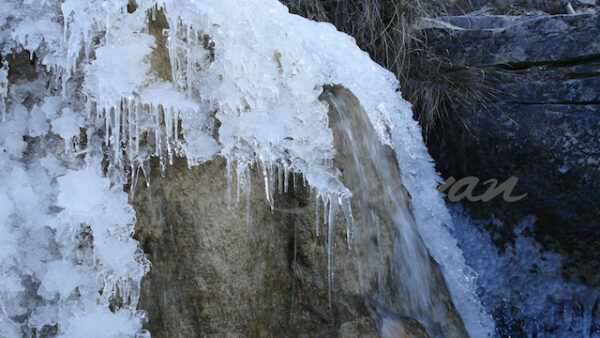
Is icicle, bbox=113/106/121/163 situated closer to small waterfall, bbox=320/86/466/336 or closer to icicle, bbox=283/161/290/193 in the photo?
icicle, bbox=283/161/290/193

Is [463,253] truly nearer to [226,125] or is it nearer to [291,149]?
[291,149]

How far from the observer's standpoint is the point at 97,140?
1.95m

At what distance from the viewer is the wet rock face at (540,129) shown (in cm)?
284

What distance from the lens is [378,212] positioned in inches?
95.8

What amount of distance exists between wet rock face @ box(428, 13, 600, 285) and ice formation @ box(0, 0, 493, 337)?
1.51 m

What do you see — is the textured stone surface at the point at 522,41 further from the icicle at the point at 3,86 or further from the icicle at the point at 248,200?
the icicle at the point at 3,86

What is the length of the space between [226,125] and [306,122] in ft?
1.14

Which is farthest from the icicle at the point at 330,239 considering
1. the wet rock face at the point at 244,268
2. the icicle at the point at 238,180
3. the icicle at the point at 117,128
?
the icicle at the point at 117,128

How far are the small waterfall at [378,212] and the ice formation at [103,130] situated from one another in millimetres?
343

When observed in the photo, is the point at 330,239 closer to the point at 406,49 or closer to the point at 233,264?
the point at 233,264

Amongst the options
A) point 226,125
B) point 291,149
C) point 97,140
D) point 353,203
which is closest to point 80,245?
point 97,140

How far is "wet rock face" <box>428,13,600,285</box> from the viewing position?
9.31ft

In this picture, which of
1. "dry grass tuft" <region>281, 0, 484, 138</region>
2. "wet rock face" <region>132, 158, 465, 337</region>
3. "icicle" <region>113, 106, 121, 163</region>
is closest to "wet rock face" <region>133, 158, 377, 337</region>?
"wet rock face" <region>132, 158, 465, 337</region>

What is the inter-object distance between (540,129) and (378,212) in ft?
3.86
